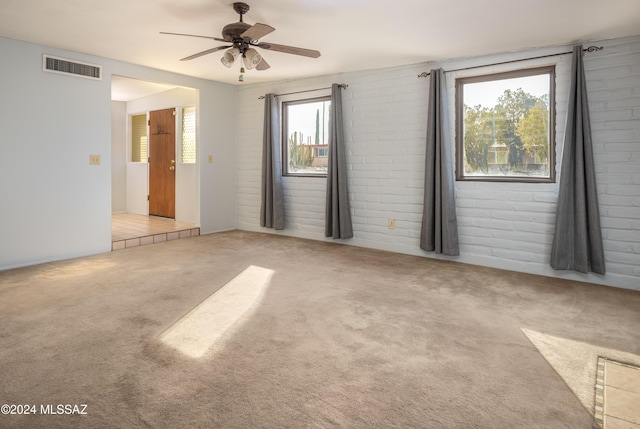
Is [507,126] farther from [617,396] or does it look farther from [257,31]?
[617,396]

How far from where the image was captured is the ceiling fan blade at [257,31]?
2.79 metres

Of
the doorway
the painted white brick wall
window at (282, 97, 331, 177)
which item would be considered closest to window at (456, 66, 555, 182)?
the painted white brick wall

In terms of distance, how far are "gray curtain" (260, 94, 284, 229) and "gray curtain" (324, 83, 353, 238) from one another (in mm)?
934

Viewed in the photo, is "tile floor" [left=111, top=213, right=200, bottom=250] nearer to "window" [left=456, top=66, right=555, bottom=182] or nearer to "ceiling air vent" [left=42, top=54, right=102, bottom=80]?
"ceiling air vent" [left=42, top=54, right=102, bottom=80]

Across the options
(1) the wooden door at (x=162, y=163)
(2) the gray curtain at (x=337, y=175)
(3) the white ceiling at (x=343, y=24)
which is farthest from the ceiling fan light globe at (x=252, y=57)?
(1) the wooden door at (x=162, y=163)

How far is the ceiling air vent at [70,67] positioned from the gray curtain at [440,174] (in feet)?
12.9

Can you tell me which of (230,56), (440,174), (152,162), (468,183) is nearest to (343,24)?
(230,56)

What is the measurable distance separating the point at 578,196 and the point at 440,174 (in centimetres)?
132

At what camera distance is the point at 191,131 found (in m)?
6.68

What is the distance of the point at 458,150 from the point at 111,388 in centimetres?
401

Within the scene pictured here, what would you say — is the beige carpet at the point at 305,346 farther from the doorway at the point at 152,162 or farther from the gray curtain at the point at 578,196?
the doorway at the point at 152,162

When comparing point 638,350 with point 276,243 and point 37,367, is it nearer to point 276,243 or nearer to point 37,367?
point 37,367

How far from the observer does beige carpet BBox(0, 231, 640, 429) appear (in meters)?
1.71

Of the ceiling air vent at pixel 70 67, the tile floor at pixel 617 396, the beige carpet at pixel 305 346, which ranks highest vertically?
the ceiling air vent at pixel 70 67
